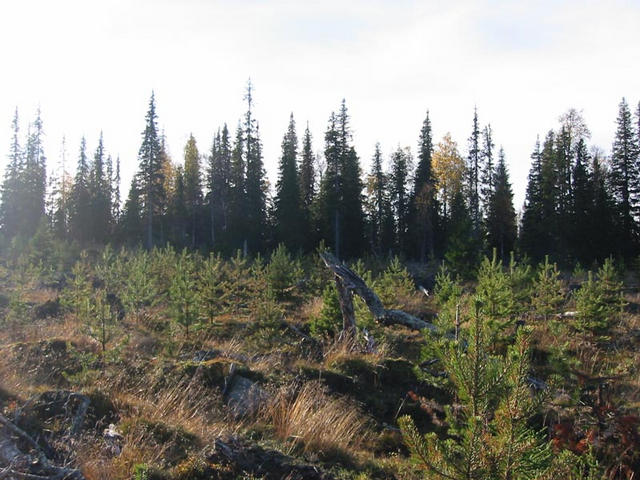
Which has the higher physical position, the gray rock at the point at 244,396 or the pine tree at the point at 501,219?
the pine tree at the point at 501,219

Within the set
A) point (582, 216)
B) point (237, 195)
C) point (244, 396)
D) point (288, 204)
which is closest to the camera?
point (244, 396)

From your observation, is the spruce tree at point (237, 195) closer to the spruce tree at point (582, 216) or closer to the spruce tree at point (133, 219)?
the spruce tree at point (133, 219)

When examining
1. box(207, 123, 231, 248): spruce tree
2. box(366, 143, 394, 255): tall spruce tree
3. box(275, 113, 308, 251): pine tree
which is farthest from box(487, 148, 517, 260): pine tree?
box(207, 123, 231, 248): spruce tree

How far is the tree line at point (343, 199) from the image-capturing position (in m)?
37.0

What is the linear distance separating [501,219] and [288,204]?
18.4 metres

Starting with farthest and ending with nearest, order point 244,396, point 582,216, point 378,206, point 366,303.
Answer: point 378,206
point 582,216
point 366,303
point 244,396

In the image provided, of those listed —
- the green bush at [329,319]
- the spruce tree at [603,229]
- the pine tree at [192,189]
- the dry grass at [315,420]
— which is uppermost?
the pine tree at [192,189]

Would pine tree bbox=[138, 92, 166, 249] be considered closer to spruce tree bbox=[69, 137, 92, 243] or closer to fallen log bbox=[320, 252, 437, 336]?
spruce tree bbox=[69, 137, 92, 243]

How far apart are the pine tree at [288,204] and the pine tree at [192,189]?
10.4 m

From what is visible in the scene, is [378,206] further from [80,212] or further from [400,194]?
[80,212]

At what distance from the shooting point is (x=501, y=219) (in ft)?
132

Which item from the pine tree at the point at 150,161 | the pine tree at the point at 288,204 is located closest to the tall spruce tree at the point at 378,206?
the pine tree at the point at 288,204

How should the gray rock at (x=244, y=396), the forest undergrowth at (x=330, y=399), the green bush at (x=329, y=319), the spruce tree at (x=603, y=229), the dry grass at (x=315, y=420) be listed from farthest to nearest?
the spruce tree at (x=603, y=229)
the green bush at (x=329, y=319)
the gray rock at (x=244, y=396)
the dry grass at (x=315, y=420)
the forest undergrowth at (x=330, y=399)

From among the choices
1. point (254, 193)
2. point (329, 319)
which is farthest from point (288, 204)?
point (329, 319)
